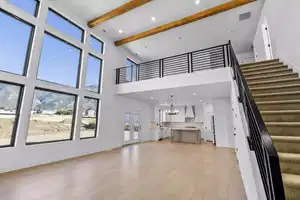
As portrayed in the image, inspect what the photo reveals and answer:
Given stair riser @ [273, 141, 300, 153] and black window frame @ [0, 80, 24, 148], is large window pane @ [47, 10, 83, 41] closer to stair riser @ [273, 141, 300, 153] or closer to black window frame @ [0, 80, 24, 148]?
black window frame @ [0, 80, 24, 148]

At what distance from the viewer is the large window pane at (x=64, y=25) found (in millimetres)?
5195

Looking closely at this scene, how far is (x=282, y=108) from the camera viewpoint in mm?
2678

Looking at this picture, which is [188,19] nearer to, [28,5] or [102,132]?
[28,5]

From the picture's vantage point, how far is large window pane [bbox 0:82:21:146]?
3924 mm

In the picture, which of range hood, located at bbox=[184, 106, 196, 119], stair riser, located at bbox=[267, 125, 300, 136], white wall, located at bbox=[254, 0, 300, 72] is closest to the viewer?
stair riser, located at bbox=[267, 125, 300, 136]

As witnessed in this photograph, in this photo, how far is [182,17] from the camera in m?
6.14

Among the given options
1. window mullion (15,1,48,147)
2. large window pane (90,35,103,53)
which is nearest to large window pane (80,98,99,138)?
window mullion (15,1,48,147)

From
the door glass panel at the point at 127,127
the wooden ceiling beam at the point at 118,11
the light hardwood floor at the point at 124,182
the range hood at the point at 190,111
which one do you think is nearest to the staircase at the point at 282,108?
the light hardwood floor at the point at 124,182

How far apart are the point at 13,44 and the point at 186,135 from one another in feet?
30.9

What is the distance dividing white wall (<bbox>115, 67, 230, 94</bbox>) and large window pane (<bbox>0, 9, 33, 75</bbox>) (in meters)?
3.95

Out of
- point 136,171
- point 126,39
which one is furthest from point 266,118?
point 126,39

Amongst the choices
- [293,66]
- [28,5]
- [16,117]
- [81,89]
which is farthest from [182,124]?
[28,5]

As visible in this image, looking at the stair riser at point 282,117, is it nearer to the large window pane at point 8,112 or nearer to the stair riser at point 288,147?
the stair riser at point 288,147

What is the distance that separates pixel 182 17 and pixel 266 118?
529 centimetres
